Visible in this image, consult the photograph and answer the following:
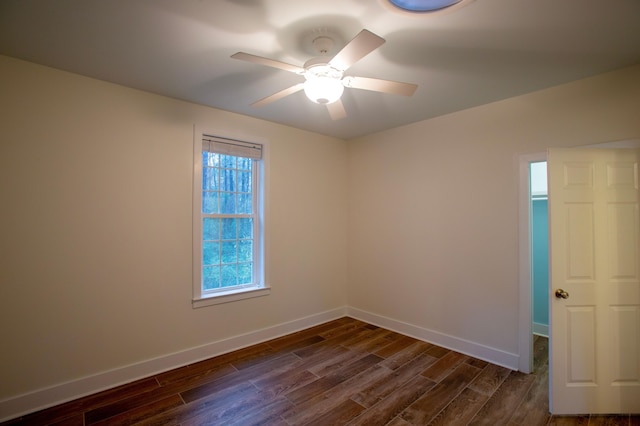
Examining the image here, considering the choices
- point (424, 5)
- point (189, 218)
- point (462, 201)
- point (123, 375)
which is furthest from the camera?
point (462, 201)

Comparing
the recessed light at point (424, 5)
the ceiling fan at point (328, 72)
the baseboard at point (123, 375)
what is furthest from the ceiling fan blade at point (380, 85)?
the baseboard at point (123, 375)

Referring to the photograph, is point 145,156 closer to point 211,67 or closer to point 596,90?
point 211,67

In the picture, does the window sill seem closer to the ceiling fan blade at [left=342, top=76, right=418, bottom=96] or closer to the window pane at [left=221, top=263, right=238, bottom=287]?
the window pane at [left=221, top=263, right=238, bottom=287]

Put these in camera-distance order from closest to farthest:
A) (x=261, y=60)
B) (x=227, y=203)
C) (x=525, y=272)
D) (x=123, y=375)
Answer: (x=261, y=60) → (x=123, y=375) → (x=525, y=272) → (x=227, y=203)

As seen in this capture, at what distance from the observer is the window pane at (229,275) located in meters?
3.35

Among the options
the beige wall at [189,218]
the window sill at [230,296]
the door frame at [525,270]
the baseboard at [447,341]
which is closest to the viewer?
the beige wall at [189,218]

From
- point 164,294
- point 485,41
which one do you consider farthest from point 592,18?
point 164,294

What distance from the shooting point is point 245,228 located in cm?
354

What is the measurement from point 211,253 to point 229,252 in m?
0.21

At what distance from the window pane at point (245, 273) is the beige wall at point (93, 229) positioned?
0.90ft

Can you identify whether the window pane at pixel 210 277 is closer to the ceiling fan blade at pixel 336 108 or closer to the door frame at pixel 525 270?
the ceiling fan blade at pixel 336 108

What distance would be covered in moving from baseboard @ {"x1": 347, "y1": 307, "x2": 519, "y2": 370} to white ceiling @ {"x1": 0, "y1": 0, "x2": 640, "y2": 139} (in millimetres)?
2480

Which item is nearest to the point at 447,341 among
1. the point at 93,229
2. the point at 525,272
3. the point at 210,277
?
the point at 525,272

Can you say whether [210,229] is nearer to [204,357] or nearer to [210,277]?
[210,277]
